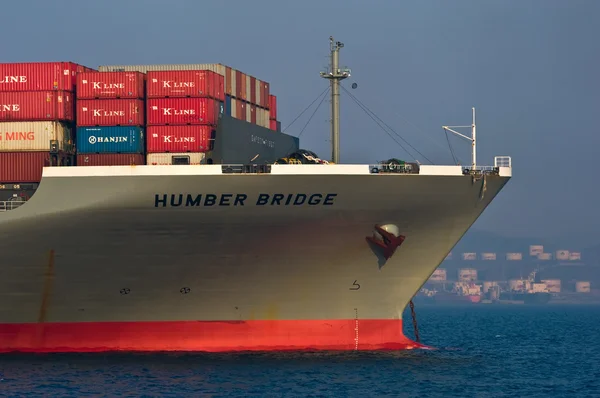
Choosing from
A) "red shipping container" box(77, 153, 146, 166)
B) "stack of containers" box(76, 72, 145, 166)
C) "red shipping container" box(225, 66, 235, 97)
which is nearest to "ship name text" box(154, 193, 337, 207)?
"red shipping container" box(77, 153, 146, 166)

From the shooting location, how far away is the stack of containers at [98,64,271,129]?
2144 inches

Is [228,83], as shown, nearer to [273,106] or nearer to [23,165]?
[273,106]

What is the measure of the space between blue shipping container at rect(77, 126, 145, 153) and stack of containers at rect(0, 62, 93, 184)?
146cm

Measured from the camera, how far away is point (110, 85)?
5128cm

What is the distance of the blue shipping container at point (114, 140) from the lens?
50656 mm

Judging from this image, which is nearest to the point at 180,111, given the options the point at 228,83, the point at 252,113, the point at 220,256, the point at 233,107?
the point at 233,107

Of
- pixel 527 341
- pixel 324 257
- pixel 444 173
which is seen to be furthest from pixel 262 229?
pixel 527 341

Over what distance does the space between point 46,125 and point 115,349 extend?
11.4 metres

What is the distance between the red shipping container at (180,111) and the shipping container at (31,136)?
14.7 feet

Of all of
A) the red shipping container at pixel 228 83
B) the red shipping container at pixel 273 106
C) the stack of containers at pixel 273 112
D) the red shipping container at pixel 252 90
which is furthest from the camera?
the red shipping container at pixel 273 106

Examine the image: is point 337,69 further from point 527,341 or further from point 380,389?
point 527,341

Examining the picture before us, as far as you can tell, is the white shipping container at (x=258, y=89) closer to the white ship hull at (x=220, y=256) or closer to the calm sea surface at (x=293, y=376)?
the white ship hull at (x=220, y=256)

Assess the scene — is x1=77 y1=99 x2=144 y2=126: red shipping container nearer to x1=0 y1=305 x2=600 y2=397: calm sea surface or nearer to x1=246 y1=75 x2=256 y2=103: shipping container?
x1=246 y1=75 x2=256 y2=103: shipping container

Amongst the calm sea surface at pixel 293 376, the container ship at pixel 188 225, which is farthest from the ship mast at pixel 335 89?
the calm sea surface at pixel 293 376
